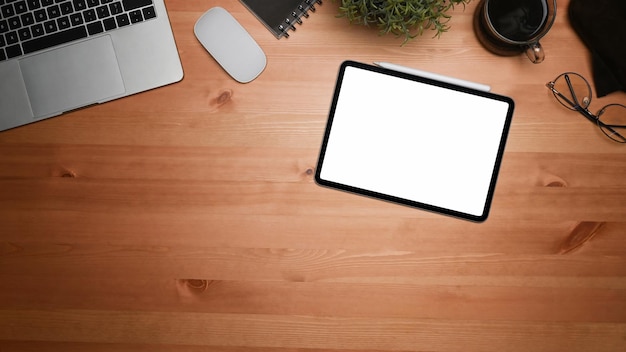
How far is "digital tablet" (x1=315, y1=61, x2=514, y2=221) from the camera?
80cm

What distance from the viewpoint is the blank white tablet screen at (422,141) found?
800mm

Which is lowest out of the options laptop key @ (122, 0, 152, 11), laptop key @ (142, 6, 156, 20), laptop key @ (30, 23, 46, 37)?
laptop key @ (30, 23, 46, 37)

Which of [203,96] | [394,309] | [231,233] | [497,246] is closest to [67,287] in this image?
[231,233]

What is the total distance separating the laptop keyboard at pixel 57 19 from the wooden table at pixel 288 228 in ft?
0.30

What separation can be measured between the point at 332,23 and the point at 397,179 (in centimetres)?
30

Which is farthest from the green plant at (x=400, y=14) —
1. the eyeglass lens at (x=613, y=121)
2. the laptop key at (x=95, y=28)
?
Result: the laptop key at (x=95, y=28)

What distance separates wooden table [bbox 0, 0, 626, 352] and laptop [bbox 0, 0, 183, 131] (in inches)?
1.2

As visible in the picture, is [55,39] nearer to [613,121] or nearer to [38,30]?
[38,30]

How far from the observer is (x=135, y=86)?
0.81m

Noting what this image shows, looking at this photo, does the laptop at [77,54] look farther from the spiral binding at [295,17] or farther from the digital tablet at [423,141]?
the digital tablet at [423,141]

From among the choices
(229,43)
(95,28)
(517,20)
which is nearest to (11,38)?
(95,28)

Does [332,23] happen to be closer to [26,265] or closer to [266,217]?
[266,217]

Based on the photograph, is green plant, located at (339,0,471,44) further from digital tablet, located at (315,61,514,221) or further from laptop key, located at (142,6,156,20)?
laptop key, located at (142,6,156,20)

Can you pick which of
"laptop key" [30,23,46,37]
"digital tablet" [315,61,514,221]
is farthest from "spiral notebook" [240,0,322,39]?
"laptop key" [30,23,46,37]
